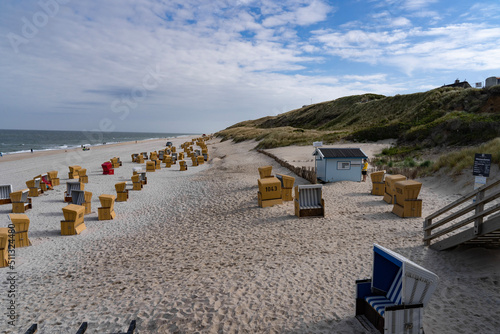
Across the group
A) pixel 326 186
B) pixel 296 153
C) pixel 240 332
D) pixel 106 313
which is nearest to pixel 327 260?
pixel 240 332

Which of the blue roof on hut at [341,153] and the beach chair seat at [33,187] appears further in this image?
the blue roof on hut at [341,153]

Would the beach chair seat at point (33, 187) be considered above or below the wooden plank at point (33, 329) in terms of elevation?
above

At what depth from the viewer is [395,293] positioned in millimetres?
5090

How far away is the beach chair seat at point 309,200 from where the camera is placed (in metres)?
12.1

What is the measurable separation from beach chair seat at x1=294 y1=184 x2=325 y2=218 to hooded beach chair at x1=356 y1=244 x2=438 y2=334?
6.60 m

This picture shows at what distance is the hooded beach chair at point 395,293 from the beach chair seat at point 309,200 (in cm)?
660

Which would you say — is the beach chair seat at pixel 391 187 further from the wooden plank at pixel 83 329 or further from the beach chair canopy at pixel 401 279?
the wooden plank at pixel 83 329

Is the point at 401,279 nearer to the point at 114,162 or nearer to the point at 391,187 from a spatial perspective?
the point at 391,187

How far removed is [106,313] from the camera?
6.16 metres

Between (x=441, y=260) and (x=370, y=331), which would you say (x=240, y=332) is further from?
(x=441, y=260)

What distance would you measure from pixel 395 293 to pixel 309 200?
7.36 metres

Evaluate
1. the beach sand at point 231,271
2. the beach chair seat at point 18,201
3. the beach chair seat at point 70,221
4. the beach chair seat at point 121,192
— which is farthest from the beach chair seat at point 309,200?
the beach chair seat at point 18,201

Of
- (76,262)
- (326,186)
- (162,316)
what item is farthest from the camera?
(326,186)

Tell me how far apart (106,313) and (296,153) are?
29.8m
